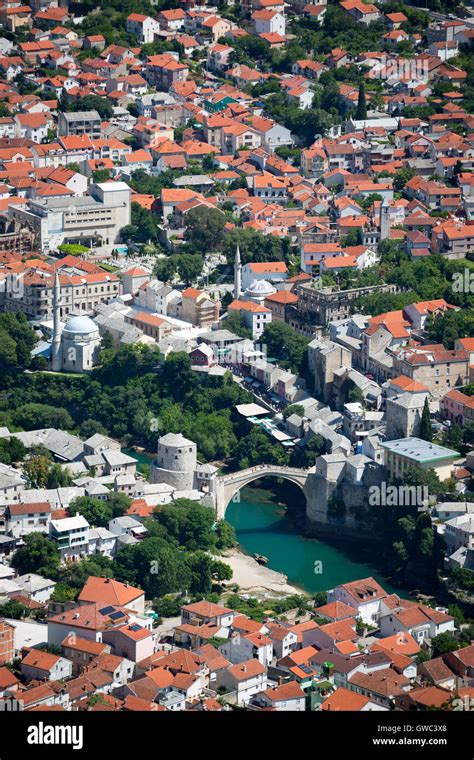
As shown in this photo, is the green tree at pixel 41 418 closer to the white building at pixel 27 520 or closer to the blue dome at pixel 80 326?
the blue dome at pixel 80 326

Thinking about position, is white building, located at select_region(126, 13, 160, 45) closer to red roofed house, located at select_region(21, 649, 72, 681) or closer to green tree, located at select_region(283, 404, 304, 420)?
green tree, located at select_region(283, 404, 304, 420)

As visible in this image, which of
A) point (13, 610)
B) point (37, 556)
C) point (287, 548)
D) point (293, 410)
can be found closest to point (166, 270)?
point (293, 410)

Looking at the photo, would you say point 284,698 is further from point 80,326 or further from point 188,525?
point 80,326

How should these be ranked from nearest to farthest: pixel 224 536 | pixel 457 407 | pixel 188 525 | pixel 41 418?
pixel 188 525, pixel 224 536, pixel 457 407, pixel 41 418

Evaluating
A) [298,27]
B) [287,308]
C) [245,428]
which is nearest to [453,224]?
[287,308]

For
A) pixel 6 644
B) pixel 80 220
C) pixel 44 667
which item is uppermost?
pixel 44 667

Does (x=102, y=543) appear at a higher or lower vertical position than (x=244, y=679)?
lower

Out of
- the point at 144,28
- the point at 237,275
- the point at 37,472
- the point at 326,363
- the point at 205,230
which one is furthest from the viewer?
the point at 144,28
